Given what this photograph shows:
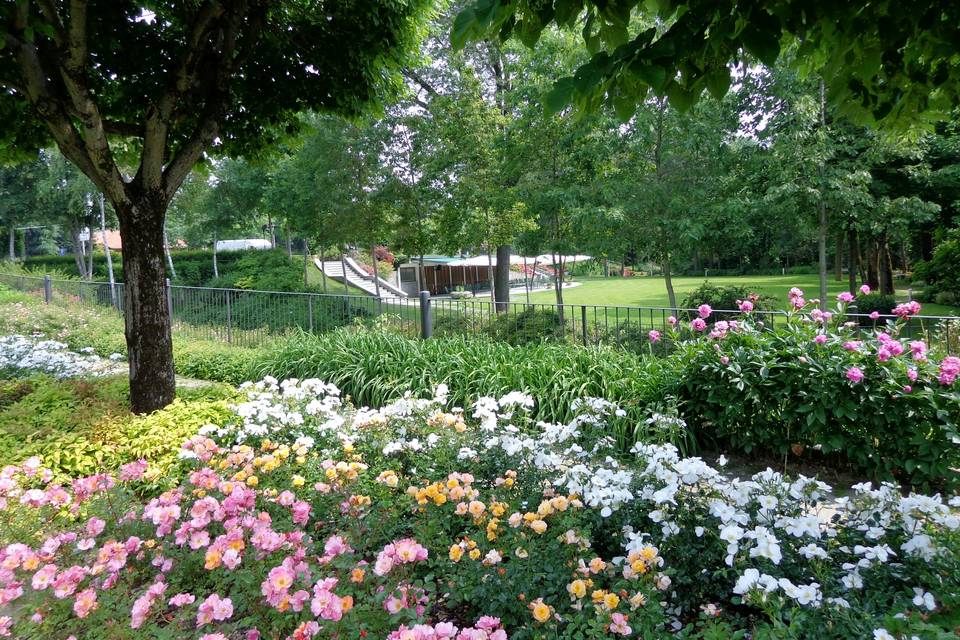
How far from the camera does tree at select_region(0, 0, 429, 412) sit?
4238mm

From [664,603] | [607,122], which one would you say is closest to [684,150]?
[607,122]

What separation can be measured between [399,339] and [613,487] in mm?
5076

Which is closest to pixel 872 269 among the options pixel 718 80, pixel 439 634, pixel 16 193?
pixel 718 80

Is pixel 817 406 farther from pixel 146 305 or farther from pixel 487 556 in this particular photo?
pixel 146 305

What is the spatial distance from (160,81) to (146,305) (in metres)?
2.06

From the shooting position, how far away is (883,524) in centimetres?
232

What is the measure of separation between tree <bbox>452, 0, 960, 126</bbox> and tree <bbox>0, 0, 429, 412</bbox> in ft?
11.2

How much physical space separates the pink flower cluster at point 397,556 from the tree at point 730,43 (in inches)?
64.1

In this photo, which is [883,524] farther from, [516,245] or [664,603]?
[516,245]

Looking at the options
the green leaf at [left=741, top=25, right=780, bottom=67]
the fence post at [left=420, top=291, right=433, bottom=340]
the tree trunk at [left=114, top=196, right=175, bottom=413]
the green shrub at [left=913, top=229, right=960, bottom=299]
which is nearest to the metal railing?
the fence post at [left=420, top=291, right=433, bottom=340]

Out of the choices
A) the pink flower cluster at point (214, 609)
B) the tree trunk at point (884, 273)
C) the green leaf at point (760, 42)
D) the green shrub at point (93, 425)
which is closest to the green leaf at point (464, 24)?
the green leaf at point (760, 42)

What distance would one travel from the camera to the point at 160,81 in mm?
5164

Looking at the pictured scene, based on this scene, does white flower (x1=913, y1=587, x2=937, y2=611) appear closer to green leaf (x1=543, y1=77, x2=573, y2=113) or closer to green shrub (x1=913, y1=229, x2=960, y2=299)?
green leaf (x1=543, y1=77, x2=573, y2=113)

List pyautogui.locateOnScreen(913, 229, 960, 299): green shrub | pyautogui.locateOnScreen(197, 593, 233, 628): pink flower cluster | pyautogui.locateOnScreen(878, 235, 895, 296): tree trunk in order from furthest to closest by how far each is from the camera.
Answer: pyautogui.locateOnScreen(878, 235, 895, 296): tree trunk, pyautogui.locateOnScreen(913, 229, 960, 299): green shrub, pyautogui.locateOnScreen(197, 593, 233, 628): pink flower cluster
